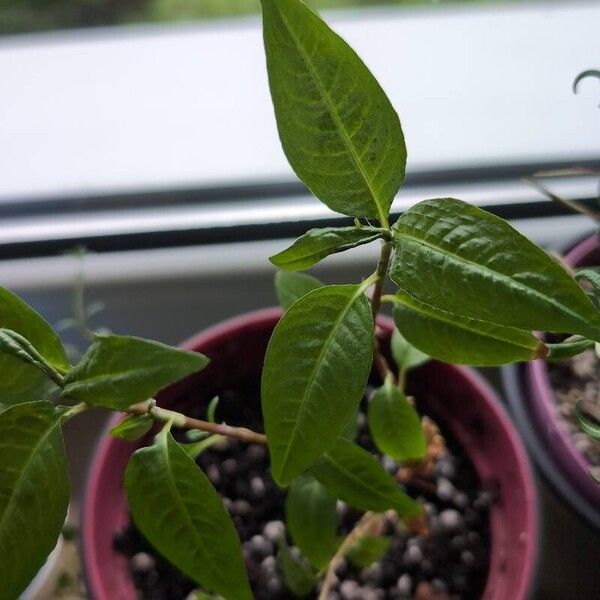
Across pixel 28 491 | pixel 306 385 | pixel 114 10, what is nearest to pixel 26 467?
pixel 28 491

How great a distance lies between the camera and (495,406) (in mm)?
572

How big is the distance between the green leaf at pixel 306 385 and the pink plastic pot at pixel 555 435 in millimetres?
272

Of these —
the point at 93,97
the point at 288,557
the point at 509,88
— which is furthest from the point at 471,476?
the point at 93,97

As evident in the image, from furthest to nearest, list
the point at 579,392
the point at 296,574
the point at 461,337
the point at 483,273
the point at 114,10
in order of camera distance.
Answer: the point at 114,10
the point at 579,392
the point at 296,574
the point at 461,337
the point at 483,273

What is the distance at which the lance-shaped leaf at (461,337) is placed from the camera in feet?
1.31

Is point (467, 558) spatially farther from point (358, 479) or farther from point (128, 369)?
point (128, 369)

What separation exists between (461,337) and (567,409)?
9.3 inches

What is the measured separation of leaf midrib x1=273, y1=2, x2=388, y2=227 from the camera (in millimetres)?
306

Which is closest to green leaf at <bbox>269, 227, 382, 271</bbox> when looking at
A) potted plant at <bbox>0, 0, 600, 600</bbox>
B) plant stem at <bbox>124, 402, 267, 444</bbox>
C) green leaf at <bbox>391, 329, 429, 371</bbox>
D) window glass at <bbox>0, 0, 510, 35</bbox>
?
potted plant at <bbox>0, 0, 600, 600</bbox>

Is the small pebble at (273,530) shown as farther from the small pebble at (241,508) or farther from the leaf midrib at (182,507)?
the leaf midrib at (182,507)

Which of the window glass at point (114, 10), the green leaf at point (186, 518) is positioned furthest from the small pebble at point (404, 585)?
the window glass at point (114, 10)

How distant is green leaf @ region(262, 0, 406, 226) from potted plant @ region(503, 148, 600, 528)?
0.23m

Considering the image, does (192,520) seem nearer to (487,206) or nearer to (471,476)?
(471,476)

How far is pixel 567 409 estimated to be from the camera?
61 cm
